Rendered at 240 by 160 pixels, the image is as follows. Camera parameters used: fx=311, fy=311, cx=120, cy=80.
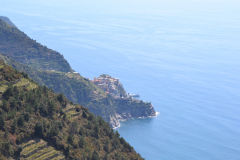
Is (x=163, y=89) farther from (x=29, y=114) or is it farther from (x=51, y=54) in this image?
(x=29, y=114)

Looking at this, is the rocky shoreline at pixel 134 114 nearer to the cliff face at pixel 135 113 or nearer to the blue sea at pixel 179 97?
the cliff face at pixel 135 113

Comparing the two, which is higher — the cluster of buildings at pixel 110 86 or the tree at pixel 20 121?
the cluster of buildings at pixel 110 86

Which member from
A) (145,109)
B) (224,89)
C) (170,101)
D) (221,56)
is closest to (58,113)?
(145,109)

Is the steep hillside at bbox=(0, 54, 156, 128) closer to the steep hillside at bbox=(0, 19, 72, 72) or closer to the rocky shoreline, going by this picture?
the rocky shoreline

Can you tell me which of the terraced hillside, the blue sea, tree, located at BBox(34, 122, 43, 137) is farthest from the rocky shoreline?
the terraced hillside

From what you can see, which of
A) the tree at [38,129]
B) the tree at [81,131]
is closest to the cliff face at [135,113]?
the tree at [81,131]
